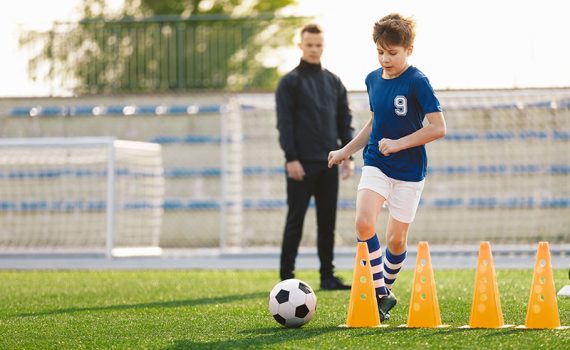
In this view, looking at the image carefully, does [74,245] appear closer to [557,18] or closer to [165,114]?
[165,114]

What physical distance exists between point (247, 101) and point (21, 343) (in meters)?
10.2

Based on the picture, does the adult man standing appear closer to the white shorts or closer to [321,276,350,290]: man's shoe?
[321,276,350,290]: man's shoe

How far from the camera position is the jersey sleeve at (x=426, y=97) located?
608 centimetres

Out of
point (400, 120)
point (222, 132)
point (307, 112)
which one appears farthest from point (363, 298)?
point (222, 132)

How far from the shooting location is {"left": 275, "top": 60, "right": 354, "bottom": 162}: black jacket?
336 inches

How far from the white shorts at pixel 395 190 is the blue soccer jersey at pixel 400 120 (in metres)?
0.03

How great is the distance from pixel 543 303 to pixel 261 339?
1424mm

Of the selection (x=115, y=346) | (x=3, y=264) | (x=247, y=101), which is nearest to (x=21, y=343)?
(x=115, y=346)

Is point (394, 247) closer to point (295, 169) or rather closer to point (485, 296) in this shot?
point (485, 296)

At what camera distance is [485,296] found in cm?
560

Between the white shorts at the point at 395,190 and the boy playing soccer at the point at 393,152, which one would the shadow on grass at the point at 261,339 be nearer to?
the boy playing soccer at the point at 393,152

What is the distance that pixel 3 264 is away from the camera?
44.1 ft

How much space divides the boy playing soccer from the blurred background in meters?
8.50

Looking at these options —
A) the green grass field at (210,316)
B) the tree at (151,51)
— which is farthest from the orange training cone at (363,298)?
the tree at (151,51)
